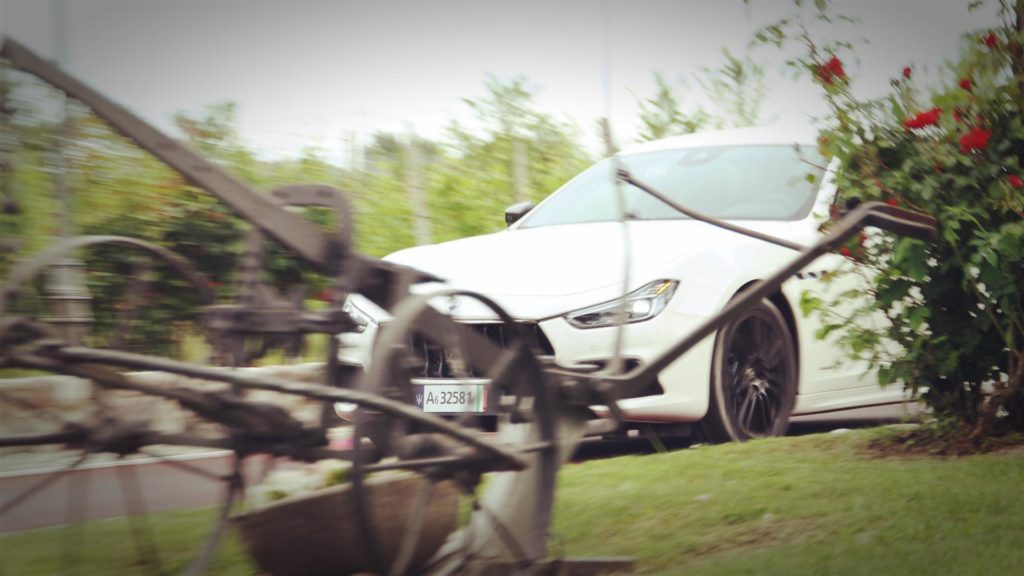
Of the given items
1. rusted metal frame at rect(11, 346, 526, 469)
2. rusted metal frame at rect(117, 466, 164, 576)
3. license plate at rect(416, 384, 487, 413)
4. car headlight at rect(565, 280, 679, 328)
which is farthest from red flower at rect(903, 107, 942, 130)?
rusted metal frame at rect(117, 466, 164, 576)

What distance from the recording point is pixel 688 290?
588 cm

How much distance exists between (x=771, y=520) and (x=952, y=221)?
6.11ft

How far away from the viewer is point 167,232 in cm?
745

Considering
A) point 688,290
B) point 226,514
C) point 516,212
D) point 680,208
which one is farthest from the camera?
point 516,212

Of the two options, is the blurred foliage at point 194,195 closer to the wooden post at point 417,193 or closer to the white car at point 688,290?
the wooden post at point 417,193

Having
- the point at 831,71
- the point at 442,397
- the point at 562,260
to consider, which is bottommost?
the point at 442,397

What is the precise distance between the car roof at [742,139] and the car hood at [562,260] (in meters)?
0.95

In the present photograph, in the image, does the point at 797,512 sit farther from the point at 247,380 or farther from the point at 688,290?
the point at 247,380

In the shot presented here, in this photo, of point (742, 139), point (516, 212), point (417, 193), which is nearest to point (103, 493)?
point (516, 212)

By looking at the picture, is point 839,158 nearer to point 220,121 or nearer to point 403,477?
point 403,477

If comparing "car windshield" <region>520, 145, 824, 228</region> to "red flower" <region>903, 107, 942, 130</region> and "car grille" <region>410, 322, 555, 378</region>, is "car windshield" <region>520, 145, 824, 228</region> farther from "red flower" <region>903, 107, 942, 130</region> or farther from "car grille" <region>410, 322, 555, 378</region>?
"car grille" <region>410, 322, 555, 378</region>

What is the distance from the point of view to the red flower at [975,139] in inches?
210

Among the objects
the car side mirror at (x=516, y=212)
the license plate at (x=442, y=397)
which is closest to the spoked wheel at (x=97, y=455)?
the license plate at (x=442, y=397)

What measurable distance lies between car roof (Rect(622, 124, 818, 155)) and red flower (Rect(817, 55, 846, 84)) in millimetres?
1411
